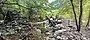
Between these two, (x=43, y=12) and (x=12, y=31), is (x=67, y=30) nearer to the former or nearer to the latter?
(x=43, y=12)

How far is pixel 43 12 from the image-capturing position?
14.6ft

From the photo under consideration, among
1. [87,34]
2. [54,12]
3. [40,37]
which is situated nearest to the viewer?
[40,37]

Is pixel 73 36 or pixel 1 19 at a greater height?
pixel 1 19

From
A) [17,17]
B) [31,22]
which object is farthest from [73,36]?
[17,17]

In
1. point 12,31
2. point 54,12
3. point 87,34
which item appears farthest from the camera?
point 54,12

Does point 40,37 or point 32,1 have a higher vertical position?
point 32,1

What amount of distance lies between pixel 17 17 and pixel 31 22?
489 mm

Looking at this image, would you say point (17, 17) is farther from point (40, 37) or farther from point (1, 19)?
point (40, 37)

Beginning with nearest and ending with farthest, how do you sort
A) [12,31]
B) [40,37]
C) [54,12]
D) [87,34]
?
[40,37], [12,31], [87,34], [54,12]

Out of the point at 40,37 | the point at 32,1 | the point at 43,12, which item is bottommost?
the point at 40,37

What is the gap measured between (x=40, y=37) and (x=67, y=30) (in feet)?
2.96

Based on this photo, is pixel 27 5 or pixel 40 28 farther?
pixel 40 28

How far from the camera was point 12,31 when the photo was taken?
4.55 metres

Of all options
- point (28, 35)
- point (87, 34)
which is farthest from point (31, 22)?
point (87, 34)
